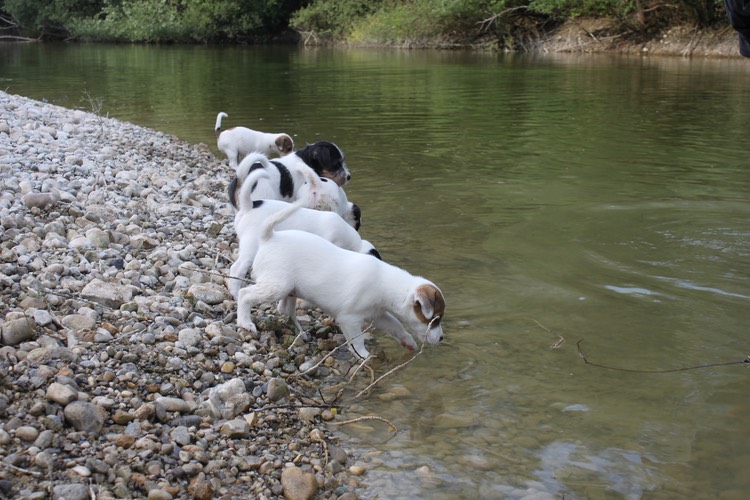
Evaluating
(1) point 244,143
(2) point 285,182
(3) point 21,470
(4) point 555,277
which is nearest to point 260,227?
(2) point 285,182

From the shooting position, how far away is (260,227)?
4621 millimetres

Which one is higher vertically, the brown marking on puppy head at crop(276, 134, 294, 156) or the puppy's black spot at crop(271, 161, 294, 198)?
the brown marking on puppy head at crop(276, 134, 294, 156)

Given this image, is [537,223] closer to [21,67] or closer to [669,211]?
[669,211]

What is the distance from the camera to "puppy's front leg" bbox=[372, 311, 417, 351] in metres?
4.66

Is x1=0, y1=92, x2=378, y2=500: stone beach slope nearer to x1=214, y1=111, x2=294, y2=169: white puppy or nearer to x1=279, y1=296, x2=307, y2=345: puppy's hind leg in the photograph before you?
x1=279, y1=296, x2=307, y2=345: puppy's hind leg

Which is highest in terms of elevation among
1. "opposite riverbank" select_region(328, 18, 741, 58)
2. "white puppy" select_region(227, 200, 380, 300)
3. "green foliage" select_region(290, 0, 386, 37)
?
"green foliage" select_region(290, 0, 386, 37)

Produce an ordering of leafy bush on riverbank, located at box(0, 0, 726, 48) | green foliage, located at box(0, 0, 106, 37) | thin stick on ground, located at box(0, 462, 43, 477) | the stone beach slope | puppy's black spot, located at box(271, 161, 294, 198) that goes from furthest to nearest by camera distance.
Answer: green foliage, located at box(0, 0, 106, 37) < leafy bush on riverbank, located at box(0, 0, 726, 48) < puppy's black spot, located at box(271, 161, 294, 198) < the stone beach slope < thin stick on ground, located at box(0, 462, 43, 477)

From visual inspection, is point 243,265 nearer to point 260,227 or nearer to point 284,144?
point 260,227

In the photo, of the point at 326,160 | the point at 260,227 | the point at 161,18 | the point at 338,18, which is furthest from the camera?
the point at 161,18

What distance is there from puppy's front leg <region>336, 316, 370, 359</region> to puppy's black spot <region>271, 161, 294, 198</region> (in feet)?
6.85

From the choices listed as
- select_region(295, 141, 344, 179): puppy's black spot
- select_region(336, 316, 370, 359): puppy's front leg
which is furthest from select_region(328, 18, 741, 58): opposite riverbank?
select_region(336, 316, 370, 359): puppy's front leg

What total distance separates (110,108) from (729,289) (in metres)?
12.0

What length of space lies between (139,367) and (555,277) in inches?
127

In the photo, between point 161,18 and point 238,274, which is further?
point 161,18
